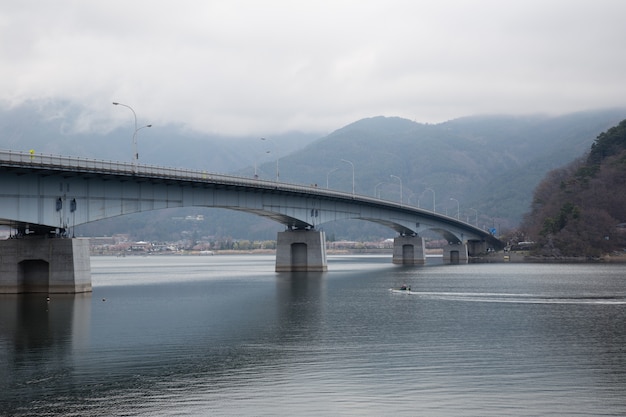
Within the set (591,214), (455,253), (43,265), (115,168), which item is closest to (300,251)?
(115,168)

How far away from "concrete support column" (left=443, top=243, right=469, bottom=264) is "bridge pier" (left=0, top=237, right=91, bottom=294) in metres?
135

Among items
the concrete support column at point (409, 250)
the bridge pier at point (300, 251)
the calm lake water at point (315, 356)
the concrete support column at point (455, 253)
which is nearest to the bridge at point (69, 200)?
the calm lake water at point (315, 356)

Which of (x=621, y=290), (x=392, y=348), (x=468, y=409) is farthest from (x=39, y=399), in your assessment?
(x=621, y=290)

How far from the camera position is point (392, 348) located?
130ft

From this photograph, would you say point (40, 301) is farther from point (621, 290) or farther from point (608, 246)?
point (608, 246)

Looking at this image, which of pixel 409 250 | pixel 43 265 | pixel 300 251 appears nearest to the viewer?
pixel 43 265

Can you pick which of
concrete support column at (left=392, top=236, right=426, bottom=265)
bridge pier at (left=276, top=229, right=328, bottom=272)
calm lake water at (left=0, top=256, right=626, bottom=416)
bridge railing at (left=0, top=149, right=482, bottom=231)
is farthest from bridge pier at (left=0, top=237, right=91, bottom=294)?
concrete support column at (left=392, top=236, right=426, bottom=265)

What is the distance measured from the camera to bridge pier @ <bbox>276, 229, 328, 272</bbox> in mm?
117125

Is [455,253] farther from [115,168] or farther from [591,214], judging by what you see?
[115,168]

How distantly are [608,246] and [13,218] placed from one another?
428ft

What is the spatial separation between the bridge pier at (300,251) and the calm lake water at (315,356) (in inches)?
1893

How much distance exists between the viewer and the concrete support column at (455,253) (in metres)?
194

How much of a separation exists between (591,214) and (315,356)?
13948 cm

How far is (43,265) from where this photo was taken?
6981 cm
